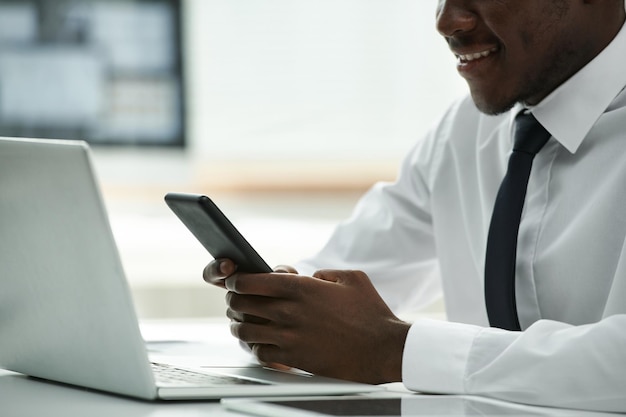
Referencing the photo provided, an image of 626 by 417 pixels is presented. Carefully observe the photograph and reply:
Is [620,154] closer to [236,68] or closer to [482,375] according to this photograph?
[482,375]

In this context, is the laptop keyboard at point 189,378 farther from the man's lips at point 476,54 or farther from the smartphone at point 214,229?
the man's lips at point 476,54

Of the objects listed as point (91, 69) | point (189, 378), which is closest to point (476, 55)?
point (189, 378)

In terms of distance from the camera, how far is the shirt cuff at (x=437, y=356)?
1.03 meters

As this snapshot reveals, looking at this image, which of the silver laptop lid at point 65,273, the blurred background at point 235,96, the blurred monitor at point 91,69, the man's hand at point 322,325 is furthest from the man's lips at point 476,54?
the blurred monitor at point 91,69

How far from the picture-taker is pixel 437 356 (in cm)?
104

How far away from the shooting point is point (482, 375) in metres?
1.02

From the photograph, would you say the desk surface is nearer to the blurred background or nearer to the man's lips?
the man's lips

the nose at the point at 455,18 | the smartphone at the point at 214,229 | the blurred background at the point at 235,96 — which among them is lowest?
the blurred background at the point at 235,96

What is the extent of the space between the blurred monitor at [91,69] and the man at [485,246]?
1.51 meters

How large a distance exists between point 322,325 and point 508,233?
34 centimetres

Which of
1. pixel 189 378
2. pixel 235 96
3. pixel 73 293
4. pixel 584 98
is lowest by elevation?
pixel 235 96

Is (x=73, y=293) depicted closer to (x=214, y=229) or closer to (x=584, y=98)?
(x=214, y=229)

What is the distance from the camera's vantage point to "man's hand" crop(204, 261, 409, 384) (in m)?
1.08

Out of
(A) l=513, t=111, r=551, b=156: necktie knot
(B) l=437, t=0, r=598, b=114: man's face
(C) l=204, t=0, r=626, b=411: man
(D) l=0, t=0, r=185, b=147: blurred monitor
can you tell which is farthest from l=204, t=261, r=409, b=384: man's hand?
(D) l=0, t=0, r=185, b=147: blurred monitor
